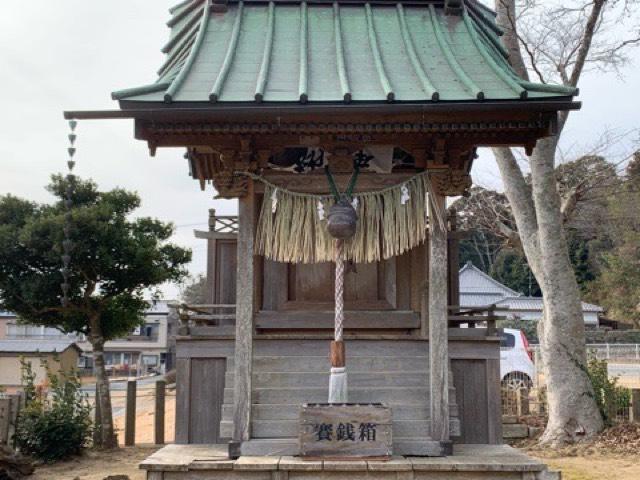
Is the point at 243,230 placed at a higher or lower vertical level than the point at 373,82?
lower

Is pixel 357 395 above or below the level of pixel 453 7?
below

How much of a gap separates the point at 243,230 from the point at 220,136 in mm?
1056

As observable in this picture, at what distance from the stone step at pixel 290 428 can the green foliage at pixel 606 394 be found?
9.34 meters

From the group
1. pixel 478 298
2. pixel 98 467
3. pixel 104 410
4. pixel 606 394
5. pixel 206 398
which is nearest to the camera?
pixel 206 398

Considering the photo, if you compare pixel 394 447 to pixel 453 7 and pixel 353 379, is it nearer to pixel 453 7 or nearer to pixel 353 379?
pixel 353 379

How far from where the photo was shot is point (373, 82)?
6.95m

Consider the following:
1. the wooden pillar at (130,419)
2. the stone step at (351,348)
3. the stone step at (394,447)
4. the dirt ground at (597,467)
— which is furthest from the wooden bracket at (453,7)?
the wooden pillar at (130,419)

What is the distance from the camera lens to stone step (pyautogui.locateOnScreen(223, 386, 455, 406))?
742cm

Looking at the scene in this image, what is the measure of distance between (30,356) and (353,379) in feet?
133

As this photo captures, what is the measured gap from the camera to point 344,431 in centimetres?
655

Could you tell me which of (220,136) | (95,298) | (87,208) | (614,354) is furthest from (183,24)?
(614,354)

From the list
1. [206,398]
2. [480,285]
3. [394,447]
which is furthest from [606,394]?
[480,285]

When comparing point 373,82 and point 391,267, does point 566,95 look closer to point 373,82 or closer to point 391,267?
point 373,82

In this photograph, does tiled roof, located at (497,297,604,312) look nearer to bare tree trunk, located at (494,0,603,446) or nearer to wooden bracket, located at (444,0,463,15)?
bare tree trunk, located at (494,0,603,446)
